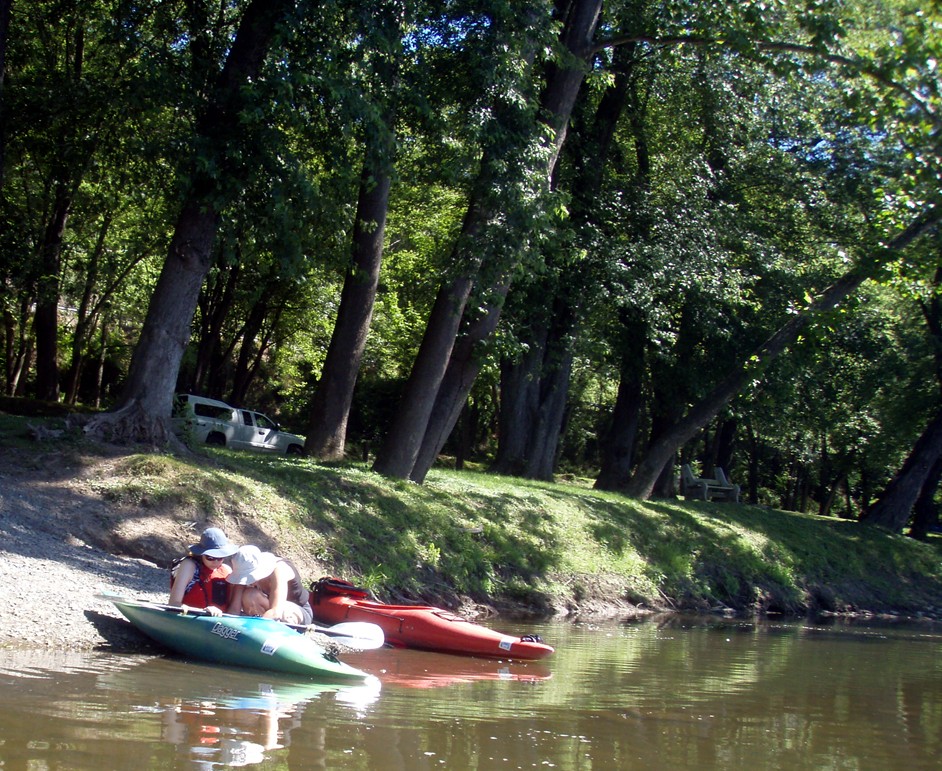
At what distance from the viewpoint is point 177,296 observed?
1466 centimetres

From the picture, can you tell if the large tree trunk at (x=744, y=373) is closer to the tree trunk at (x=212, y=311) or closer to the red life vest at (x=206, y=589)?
the tree trunk at (x=212, y=311)

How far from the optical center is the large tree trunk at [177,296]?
14461 millimetres

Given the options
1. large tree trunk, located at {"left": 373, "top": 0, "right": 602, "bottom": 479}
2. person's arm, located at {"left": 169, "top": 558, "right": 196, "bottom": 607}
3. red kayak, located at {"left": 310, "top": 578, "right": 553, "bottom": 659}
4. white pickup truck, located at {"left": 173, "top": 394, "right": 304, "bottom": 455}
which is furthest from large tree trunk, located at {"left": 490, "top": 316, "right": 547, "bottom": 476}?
person's arm, located at {"left": 169, "top": 558, "right": 196, "bottom": 607}

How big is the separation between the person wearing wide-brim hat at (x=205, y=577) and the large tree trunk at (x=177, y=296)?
5.04 meters

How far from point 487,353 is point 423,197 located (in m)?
7.20

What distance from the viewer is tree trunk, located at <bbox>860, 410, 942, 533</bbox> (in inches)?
1118

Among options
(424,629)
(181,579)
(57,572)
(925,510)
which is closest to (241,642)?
(181,579)

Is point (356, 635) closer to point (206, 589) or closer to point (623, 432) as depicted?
point (206, 589)

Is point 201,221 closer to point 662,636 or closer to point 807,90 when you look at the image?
point 662,636

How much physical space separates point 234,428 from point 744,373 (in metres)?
13.6

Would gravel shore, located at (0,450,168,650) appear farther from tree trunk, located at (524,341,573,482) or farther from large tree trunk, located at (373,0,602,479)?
tree trunk, located at (524,341,573,482)

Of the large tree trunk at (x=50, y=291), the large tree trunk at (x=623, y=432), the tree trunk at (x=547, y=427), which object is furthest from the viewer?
the large tree trunk at (x=623, y=432)

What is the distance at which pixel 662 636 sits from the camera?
1476cm

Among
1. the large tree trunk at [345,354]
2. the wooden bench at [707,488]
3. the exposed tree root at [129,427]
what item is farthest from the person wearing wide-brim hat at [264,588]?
the wooden bench at [707,488]
